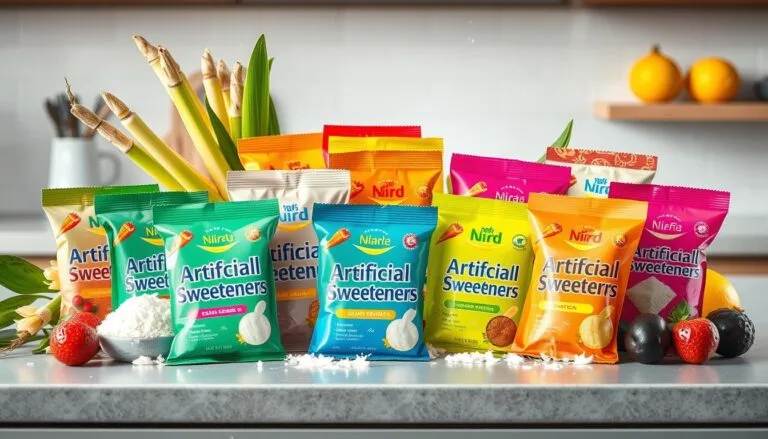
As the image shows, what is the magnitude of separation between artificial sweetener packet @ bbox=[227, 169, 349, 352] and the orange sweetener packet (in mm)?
100

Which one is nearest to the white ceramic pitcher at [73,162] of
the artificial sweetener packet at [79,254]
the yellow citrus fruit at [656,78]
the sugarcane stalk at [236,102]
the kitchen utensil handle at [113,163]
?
the kitchen utensil handle at [113,163]

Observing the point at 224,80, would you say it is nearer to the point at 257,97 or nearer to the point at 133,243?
the point at 257,97

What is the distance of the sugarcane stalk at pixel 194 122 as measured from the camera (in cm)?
130

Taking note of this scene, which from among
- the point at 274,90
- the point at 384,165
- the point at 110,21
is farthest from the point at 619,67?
the point at 384,165

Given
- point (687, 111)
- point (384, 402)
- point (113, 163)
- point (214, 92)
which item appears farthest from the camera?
point (113, 163)

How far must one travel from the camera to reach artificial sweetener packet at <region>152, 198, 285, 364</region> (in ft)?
3.77

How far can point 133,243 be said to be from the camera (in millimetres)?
1220

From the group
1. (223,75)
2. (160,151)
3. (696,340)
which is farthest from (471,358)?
(223,75)

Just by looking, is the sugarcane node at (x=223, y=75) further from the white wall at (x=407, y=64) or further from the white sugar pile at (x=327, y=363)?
the white wall at (x=407, y=64)

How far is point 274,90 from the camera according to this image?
3334mm

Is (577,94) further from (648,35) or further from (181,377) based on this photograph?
(181,377)

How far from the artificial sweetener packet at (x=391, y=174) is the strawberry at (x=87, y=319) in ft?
1.16

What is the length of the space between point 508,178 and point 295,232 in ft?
0.98

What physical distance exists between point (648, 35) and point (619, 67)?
0.14m
